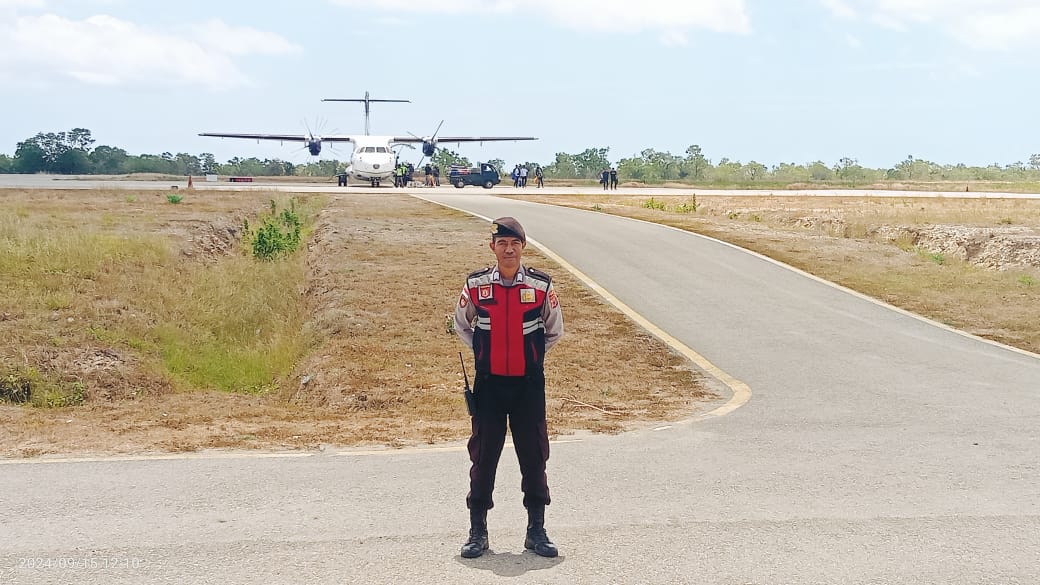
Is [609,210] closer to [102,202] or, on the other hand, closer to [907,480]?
[102,202]

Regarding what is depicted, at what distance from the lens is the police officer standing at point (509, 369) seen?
17.3 ft

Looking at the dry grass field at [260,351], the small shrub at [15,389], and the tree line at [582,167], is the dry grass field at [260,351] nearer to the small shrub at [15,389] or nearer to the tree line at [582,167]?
the small shrub at [15,389]

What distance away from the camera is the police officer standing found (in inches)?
207

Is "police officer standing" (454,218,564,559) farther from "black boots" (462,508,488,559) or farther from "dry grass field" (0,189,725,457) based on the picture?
"dry grass field" (0,189,725,457)

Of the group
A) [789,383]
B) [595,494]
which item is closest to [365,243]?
[789,383]

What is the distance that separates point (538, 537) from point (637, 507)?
979 millimetres

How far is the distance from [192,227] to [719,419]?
1940 centimetres

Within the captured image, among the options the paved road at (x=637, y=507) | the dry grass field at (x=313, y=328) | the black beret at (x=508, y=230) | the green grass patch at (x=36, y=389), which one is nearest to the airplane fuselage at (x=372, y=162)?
the dry grass field at (x=313, y=328)

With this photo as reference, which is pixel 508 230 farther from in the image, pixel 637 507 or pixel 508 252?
pixel 637 507

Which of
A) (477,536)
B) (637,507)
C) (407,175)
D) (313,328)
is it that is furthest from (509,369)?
(407,175)

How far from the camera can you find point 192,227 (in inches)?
1003

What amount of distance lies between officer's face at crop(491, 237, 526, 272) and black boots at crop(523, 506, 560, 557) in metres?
1.27

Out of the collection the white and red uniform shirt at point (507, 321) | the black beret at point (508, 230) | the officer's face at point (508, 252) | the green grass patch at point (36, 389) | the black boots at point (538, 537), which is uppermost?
the black beret at point (508, 230)

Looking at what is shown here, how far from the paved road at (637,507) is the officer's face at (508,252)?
148 cm
